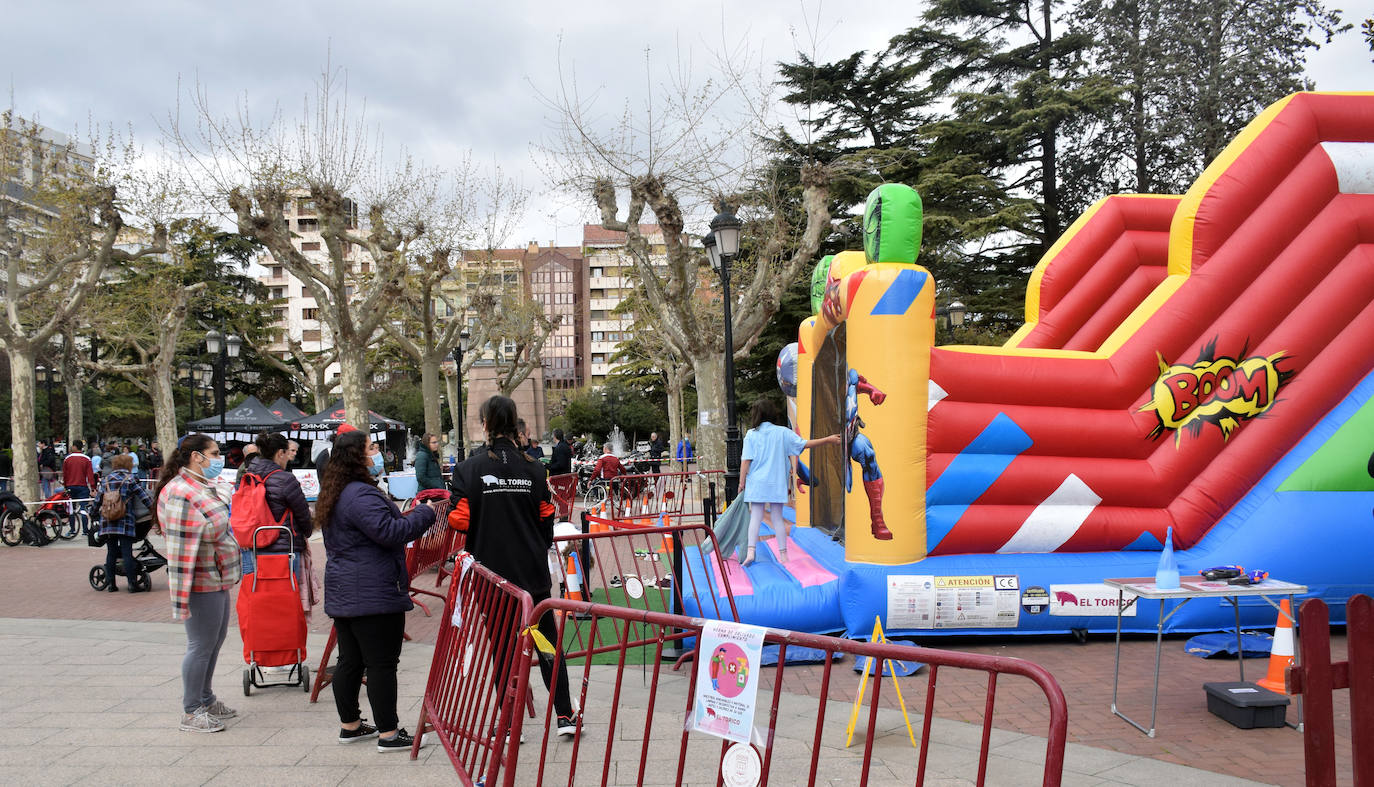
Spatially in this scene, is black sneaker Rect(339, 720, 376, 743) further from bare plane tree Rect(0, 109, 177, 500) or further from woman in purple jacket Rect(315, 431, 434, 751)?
bare plane tree Rect(0, 109, 177, 500)

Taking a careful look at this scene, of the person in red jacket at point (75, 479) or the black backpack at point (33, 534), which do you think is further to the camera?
the person in red jacket at point (75, 479)

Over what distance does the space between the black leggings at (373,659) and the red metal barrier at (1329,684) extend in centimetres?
382

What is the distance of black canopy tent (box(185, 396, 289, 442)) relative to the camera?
23.5m

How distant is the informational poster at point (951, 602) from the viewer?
6.74 m

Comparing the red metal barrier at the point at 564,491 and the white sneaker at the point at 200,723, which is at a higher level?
the red metal barrier at the point at 564,491

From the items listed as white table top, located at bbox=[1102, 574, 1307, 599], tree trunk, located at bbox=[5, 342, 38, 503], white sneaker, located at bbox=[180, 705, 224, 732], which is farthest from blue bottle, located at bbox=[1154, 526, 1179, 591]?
tree trunk, located at bbox=[5, 342, 38, 503]

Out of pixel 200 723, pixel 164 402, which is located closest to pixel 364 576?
pixel 200 723

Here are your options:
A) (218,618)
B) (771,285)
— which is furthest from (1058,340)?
(218,618)

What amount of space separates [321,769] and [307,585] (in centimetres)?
232

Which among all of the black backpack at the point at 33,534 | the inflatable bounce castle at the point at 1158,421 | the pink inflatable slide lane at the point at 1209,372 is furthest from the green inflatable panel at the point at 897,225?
the black backpack at the point at 33,534

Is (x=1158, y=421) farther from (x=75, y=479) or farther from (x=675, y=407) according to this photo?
(x=675, y=407)

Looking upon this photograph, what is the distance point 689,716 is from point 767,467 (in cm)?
512

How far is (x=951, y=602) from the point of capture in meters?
6.77

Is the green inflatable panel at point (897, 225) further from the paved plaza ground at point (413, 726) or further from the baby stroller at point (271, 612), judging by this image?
the baby stroller at point (271, 612)
